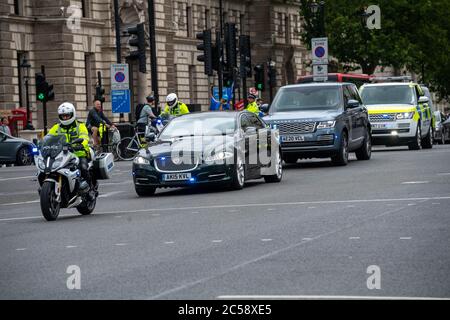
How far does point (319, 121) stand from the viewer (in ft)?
96.1

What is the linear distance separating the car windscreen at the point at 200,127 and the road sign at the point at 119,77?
1693 centimetres

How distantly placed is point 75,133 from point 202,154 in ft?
12.9

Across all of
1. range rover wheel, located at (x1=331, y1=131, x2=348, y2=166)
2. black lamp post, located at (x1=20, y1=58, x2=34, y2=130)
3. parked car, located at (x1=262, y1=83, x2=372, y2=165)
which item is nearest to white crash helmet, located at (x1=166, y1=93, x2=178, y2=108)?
parked car, located at (x1=262, y1=83, x2=372, y2=165)

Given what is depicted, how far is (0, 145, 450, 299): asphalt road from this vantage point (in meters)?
10.6

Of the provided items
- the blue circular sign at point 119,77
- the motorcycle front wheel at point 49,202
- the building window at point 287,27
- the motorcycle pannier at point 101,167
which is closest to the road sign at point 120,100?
the blue circular sign at point 119,77

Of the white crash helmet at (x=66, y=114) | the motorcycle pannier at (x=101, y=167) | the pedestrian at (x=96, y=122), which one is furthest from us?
the pedestrian at (x=96, y=122)

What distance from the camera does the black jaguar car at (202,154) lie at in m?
22.9

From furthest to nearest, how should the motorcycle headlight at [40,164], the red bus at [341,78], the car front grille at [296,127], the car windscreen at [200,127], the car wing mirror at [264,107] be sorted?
the red bus at [341,78], the car wing mirror at [264,107], the car front grille at [296,127], the car windscreen at [200,127], the motorcycle headlight at [40,164]

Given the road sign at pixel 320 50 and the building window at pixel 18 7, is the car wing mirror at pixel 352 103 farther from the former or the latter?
the building window at pixel 18 7

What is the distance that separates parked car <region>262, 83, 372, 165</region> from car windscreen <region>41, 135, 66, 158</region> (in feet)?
35.5

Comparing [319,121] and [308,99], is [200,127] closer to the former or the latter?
[319,121]

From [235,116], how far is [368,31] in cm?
5677

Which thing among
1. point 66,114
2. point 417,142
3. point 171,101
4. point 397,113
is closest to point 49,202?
point 66,114
